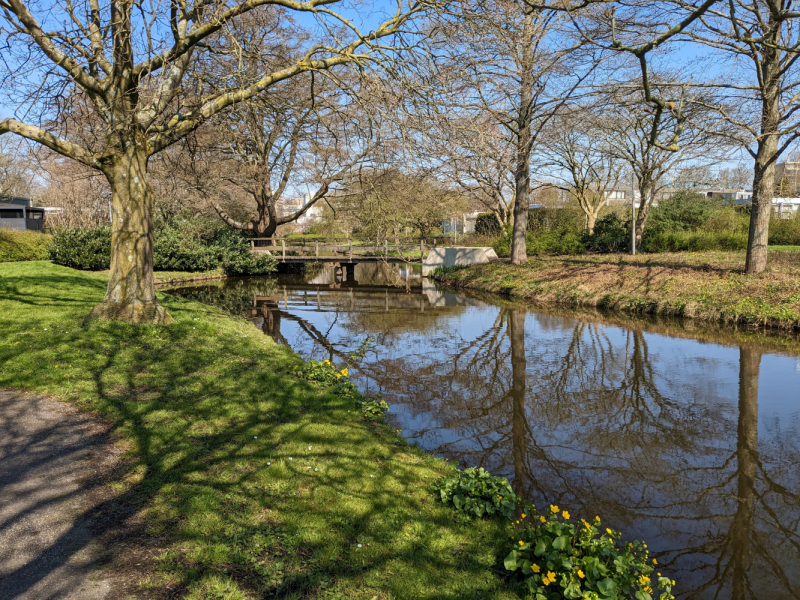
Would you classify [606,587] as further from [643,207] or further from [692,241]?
[643,207]

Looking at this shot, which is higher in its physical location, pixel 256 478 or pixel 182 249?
pixel 182 249

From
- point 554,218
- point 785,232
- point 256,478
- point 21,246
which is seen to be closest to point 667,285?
point 785,232

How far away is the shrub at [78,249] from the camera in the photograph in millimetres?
22141

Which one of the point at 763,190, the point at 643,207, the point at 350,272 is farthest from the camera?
the point at 350,272

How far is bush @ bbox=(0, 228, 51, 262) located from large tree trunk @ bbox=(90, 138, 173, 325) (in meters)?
19.2

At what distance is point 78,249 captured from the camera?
72.9 feet

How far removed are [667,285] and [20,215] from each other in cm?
4282

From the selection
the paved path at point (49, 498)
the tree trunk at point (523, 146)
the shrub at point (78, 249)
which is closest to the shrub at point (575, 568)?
the paved path at point (49, 498)

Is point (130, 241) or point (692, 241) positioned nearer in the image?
point (130, 241)

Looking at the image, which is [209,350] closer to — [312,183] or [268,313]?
[268,313]

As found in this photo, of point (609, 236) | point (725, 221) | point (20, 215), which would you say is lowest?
point (609, 236)

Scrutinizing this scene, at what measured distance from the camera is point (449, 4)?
7879 mm

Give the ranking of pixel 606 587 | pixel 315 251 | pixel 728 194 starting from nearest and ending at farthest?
pixel 606 587 < pixel 315 251 < pixel 728 194

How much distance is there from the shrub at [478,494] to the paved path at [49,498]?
2.54m
